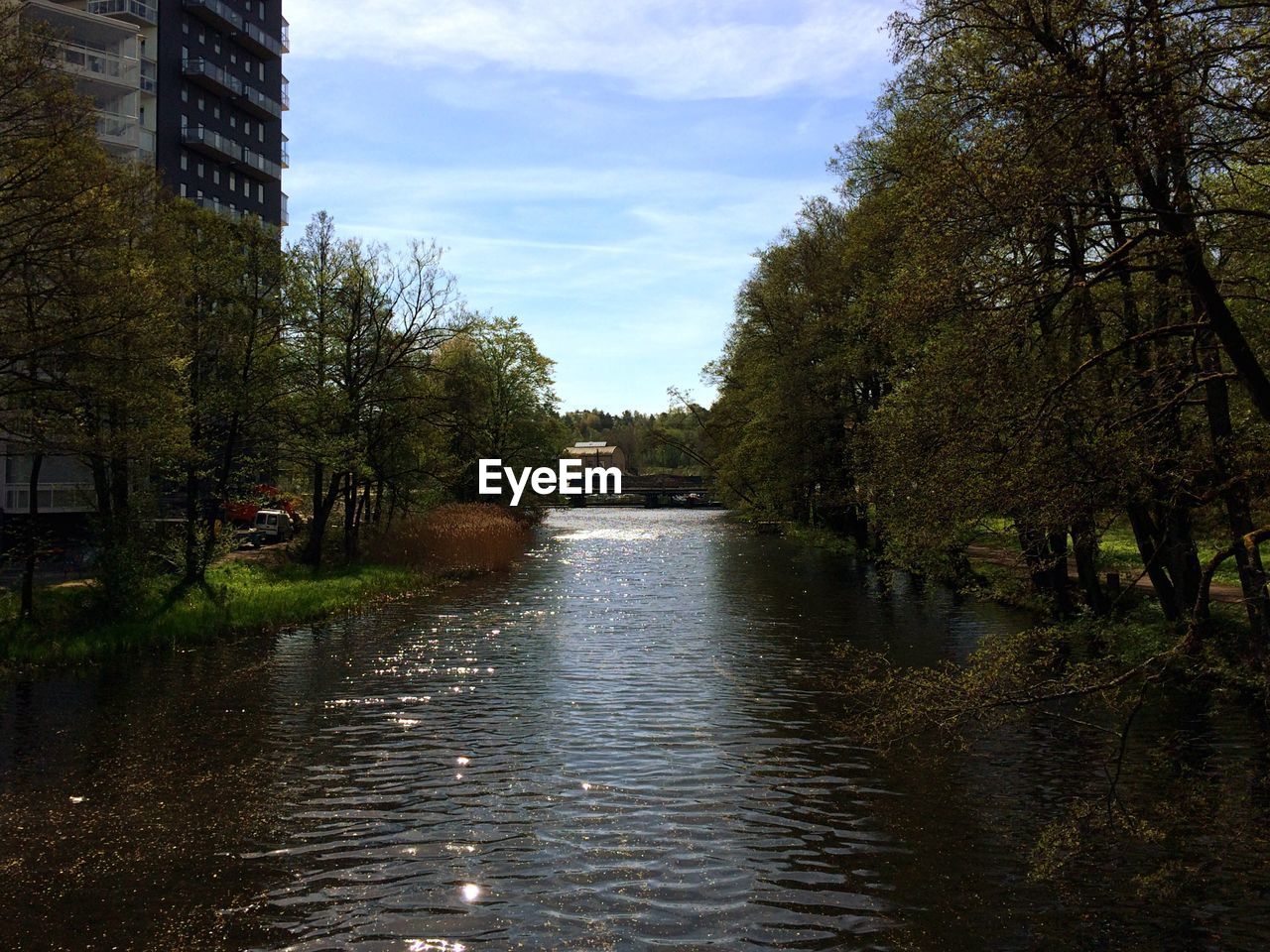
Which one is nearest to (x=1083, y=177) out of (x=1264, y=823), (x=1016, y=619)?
(x=1264, y=823)

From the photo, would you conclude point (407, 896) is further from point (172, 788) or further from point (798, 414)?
point (798, 414)

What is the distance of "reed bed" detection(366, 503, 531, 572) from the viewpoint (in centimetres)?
3947

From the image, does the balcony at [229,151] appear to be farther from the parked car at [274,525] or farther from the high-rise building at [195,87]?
the parked car at [274,525]

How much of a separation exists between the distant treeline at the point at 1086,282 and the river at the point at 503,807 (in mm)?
3403

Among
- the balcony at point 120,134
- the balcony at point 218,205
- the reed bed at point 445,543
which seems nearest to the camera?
the reed bed at point 445,543

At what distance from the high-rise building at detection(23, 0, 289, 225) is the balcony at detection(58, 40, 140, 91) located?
0.05 m

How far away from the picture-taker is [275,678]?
20203 millimetres

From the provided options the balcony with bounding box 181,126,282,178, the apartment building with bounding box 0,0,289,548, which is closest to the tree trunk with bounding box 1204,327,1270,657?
the apartment building with bounding box 0,0,289,548

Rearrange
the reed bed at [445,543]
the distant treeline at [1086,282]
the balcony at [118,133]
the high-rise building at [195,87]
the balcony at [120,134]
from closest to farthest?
the distant treeline at [1086,282], the reed bed at [445,543], the balcony at [120,134], the balcony at [118,133], the high-rise building at [195,87]

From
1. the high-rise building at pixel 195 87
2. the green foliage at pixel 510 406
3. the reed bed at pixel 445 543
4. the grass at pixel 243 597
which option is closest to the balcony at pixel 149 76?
the high-rise building at pixel 195 87

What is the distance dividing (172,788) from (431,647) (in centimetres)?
1057

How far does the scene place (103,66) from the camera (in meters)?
52.4

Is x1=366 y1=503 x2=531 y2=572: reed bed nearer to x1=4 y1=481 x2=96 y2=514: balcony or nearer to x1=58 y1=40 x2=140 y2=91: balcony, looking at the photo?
x1=4 y1=481 x2=96 y2=514: balcony

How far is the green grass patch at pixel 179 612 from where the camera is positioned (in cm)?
2133
